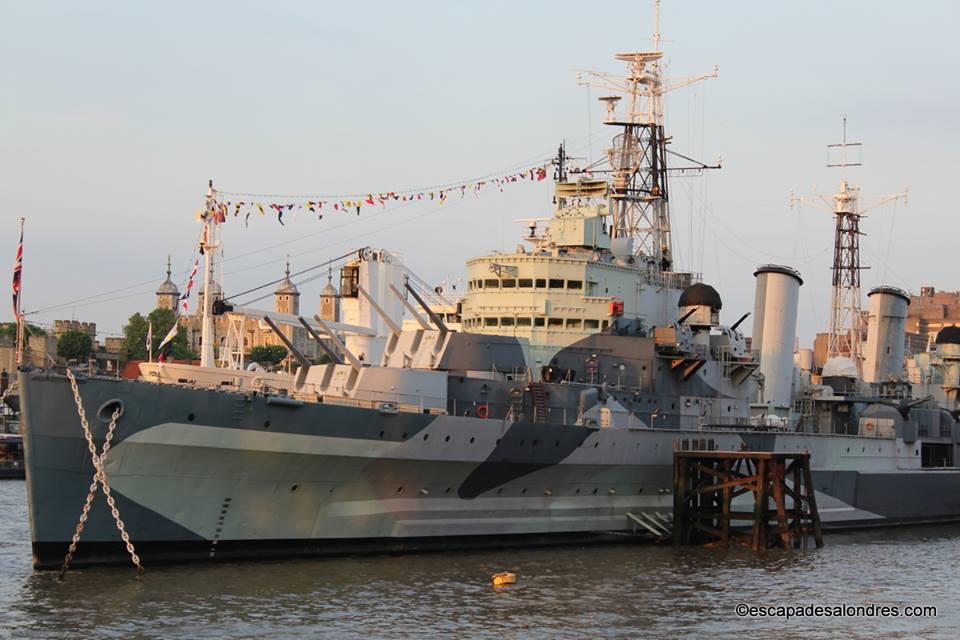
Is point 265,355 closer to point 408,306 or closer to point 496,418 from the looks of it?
point 408,306

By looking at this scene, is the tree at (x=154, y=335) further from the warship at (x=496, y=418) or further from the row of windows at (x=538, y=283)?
the row of windows at (x=538, y=283)

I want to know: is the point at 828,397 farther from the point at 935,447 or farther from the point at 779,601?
the point at 779,601

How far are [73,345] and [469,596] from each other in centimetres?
8217

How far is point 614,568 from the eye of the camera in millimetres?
28078

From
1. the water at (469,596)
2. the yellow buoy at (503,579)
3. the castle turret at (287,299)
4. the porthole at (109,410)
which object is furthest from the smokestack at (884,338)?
the castle turret at (287,299)

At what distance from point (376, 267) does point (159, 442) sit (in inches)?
848

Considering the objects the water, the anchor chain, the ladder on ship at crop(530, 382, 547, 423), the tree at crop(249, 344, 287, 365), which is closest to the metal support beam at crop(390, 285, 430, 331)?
the ladder on ship at crop(530, 382, 547, 423)

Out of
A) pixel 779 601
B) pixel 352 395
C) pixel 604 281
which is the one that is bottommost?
pixel 779 601

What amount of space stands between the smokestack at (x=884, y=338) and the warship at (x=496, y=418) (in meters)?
3.23

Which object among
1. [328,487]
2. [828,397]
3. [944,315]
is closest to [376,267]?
[828,397]

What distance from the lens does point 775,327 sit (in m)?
40.5

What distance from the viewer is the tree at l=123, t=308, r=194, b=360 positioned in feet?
352

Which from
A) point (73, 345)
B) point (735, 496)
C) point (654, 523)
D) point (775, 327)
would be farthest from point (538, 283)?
point (73, 345)

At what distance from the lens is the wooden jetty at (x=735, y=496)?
31781 mm
